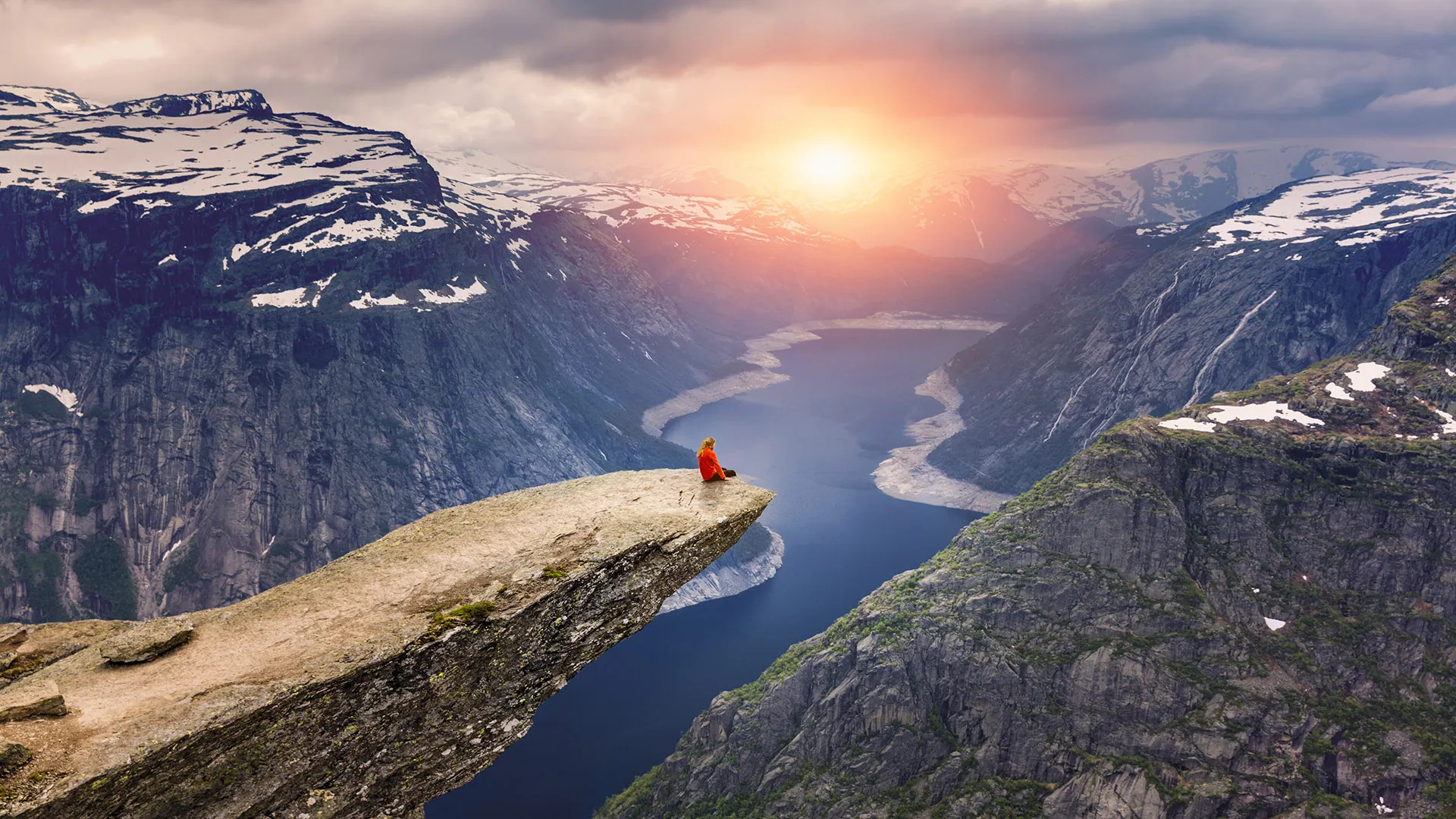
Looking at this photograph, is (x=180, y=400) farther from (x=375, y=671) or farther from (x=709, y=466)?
(x=375, y=671)

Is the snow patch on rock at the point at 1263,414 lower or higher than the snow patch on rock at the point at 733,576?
higher

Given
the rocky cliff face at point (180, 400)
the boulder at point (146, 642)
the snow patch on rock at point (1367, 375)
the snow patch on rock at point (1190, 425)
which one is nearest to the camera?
the boulder at point (146, 642)

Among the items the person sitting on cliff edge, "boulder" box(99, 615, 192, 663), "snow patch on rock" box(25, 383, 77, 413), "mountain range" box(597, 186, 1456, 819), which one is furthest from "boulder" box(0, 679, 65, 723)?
"snow patch on rock" box(25, 383, 77, 413)

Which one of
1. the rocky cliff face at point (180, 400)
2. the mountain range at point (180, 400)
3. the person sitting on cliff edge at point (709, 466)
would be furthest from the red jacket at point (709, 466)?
the rocky cliff face at point (180, 400)

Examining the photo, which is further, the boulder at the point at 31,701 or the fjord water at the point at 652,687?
the fjord water at the point at 652,687

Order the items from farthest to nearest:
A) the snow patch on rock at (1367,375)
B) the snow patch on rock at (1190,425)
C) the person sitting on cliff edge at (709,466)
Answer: the snow patch on rock at (1367,375) → the snow patch on rock at (1190,425) → the person sitting on cliff edge at (709,466)

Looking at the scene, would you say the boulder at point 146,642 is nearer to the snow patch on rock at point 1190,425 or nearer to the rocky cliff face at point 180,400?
the snow patch on rock at point 1190,425

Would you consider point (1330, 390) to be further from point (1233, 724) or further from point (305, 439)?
point (305, 439)
